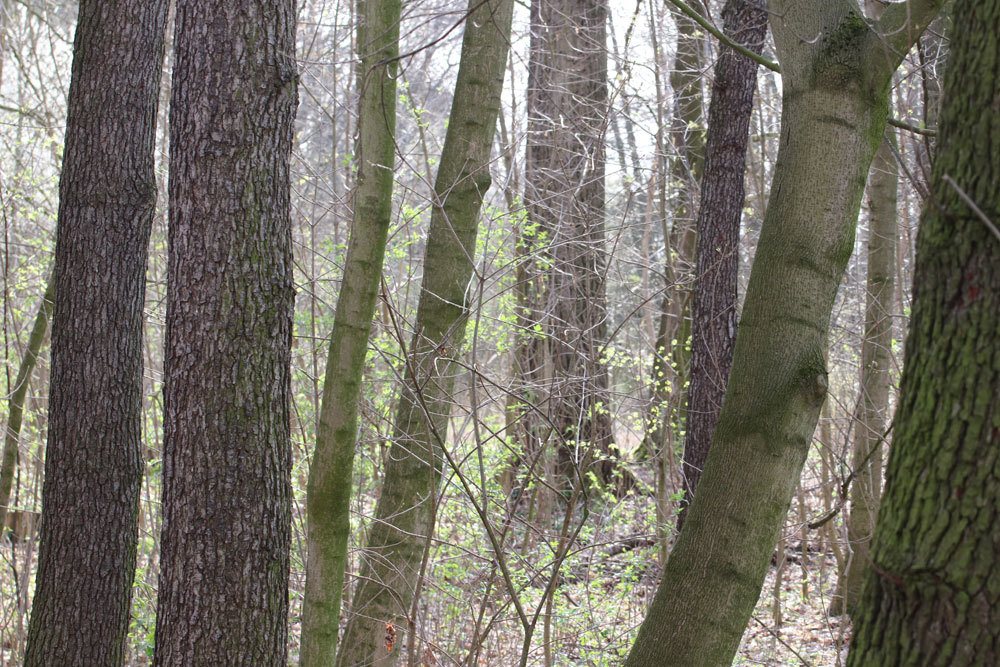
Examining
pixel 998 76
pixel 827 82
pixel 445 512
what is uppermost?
pixel 827 82

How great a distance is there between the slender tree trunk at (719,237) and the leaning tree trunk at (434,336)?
230 cm

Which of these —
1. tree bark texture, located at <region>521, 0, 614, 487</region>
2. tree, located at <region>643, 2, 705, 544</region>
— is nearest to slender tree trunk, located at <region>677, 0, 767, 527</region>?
tree, located at <region>643, 2, 705, 544</region>

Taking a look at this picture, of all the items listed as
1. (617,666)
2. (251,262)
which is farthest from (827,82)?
(617,666)

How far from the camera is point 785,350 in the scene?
8.82 feet

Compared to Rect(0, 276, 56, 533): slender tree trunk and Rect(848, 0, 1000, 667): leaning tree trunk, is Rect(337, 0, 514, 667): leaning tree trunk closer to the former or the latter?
Rect(0, 276, 56, 533): slender tree trunk

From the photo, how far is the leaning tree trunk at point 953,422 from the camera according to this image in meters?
1.42

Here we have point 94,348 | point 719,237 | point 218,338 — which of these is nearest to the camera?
point 218,338

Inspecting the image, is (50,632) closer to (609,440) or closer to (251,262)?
(251,262)

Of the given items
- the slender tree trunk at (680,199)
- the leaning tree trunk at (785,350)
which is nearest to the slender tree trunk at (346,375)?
the leaning tree trunk at (785,350)

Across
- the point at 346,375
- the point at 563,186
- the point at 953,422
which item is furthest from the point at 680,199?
the point at 953,422

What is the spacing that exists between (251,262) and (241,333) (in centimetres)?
27

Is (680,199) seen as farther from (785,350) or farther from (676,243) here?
(785,350)

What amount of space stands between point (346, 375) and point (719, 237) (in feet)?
13.1

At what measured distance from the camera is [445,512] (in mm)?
6480
